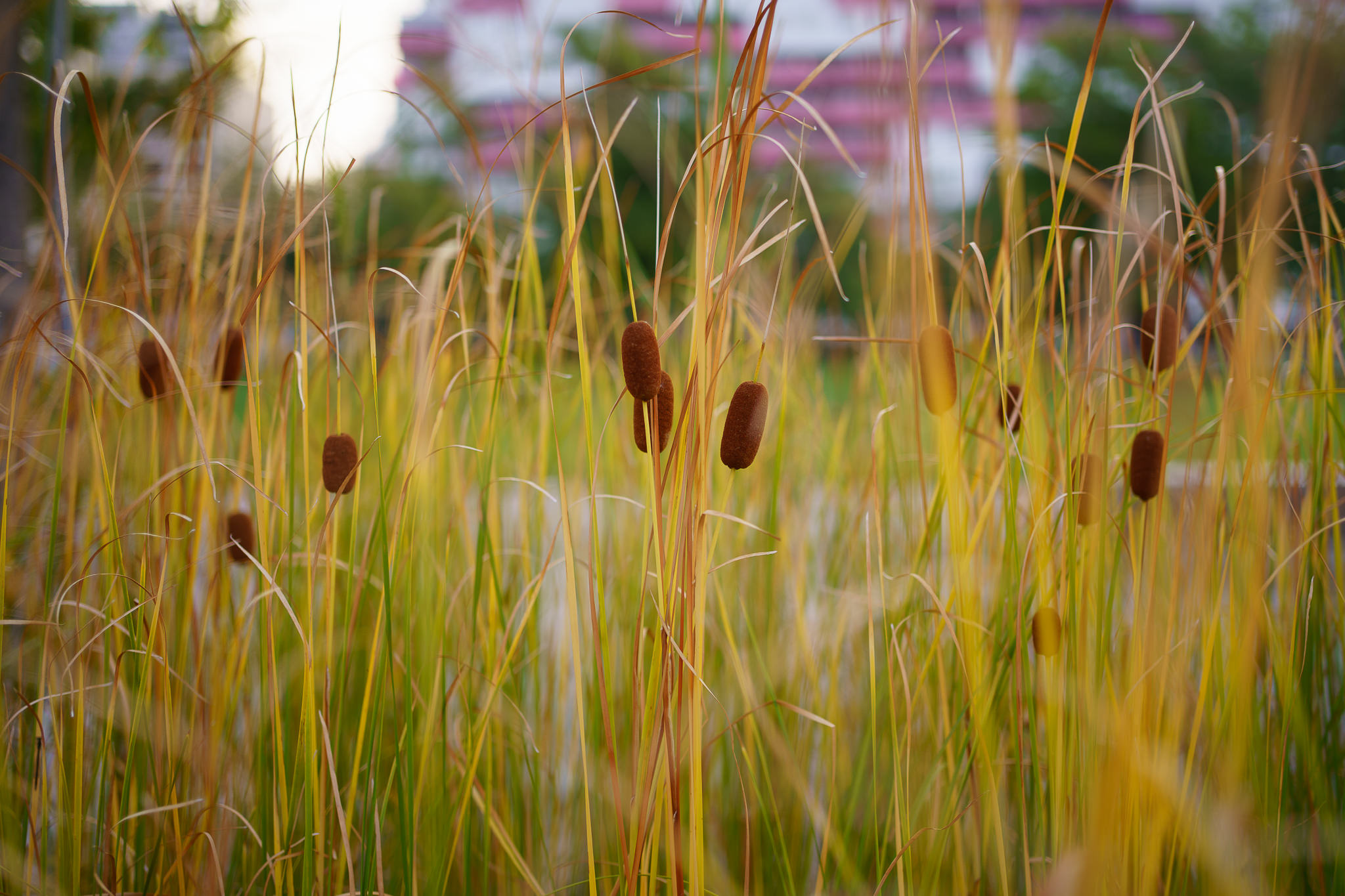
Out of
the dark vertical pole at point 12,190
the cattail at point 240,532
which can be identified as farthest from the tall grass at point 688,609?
the dark vertical pole at point 12,190

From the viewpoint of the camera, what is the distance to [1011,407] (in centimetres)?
64

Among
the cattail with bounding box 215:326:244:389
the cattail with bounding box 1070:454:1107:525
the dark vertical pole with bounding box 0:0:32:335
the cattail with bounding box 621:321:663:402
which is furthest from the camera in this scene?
the dark vertical pole with bounding box 0:0:32:335

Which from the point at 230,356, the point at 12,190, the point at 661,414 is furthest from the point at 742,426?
the point at 12,190

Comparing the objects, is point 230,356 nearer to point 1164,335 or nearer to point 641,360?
point 641,360

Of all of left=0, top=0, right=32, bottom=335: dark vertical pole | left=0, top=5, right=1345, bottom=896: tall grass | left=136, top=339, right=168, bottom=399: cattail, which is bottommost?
left=0, top=5, right=1345, bottom=896: tall grass

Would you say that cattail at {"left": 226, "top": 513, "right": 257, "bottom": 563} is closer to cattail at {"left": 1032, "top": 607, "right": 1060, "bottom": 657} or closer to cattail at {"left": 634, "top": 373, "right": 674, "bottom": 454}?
cattail at {"left": 634, "top": 373, "right": 674, "bottom": 454}

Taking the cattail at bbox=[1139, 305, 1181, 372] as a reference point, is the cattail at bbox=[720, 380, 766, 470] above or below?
below

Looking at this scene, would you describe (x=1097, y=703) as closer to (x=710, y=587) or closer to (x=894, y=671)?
(x=894, y=671)

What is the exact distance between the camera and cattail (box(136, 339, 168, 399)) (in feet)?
1.99

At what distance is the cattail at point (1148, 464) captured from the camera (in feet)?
1.69

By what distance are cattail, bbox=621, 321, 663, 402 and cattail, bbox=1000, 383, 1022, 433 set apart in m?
0.24

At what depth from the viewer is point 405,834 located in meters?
0.51

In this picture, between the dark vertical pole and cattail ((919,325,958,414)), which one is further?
the dark vertical pole

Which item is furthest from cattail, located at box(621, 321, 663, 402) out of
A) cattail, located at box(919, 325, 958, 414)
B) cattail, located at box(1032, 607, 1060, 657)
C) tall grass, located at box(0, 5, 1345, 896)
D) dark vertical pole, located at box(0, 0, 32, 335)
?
dark vertical pole, located at box(0, 0, 32, 335)
